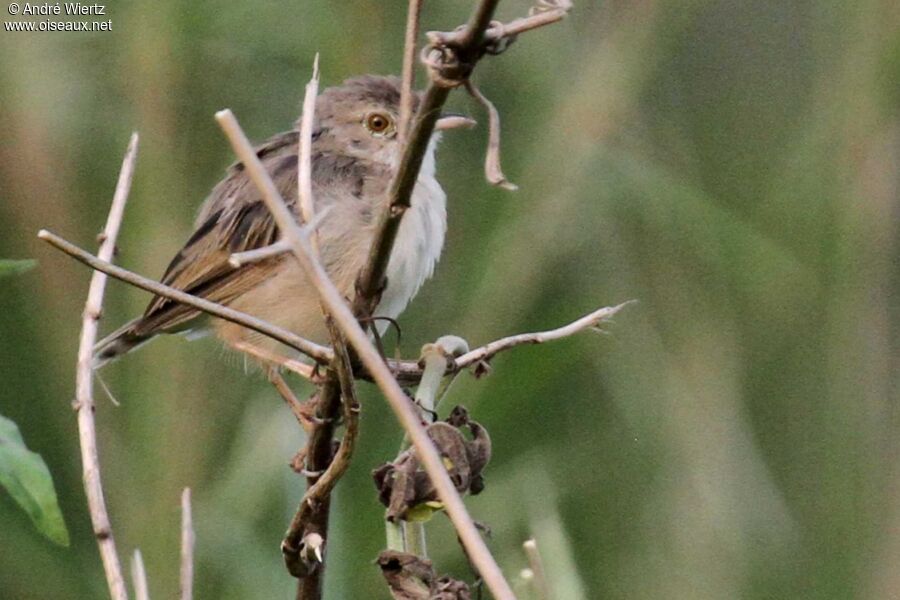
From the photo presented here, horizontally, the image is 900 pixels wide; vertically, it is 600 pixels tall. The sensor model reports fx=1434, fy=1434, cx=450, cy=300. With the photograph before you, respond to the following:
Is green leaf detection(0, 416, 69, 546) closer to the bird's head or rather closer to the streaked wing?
the streaked wing

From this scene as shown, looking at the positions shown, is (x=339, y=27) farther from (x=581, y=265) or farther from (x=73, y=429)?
(x=73, y=429)

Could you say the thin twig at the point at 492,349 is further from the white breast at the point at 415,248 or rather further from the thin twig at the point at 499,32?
the white breast at the point at 415,248

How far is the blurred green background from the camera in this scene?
4305mm

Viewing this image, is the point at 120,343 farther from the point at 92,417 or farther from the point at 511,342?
the point at 511,342

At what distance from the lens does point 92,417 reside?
237cm

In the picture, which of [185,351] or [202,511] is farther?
[185,351]

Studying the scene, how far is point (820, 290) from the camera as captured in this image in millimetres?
4527

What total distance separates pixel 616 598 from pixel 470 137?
159 cm

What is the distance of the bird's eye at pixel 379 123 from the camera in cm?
447

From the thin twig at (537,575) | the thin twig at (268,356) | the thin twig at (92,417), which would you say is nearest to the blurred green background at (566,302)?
the thin twig at (268,356)

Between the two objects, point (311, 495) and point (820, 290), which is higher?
point (311, 495)

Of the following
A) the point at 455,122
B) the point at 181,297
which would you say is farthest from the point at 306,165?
the point at 455,122

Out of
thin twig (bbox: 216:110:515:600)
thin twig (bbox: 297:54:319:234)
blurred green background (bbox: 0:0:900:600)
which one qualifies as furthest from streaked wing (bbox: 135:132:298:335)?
thin twig (bbox: 216:110:515:600)

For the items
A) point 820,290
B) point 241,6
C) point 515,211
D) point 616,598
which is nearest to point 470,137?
point 515,211
